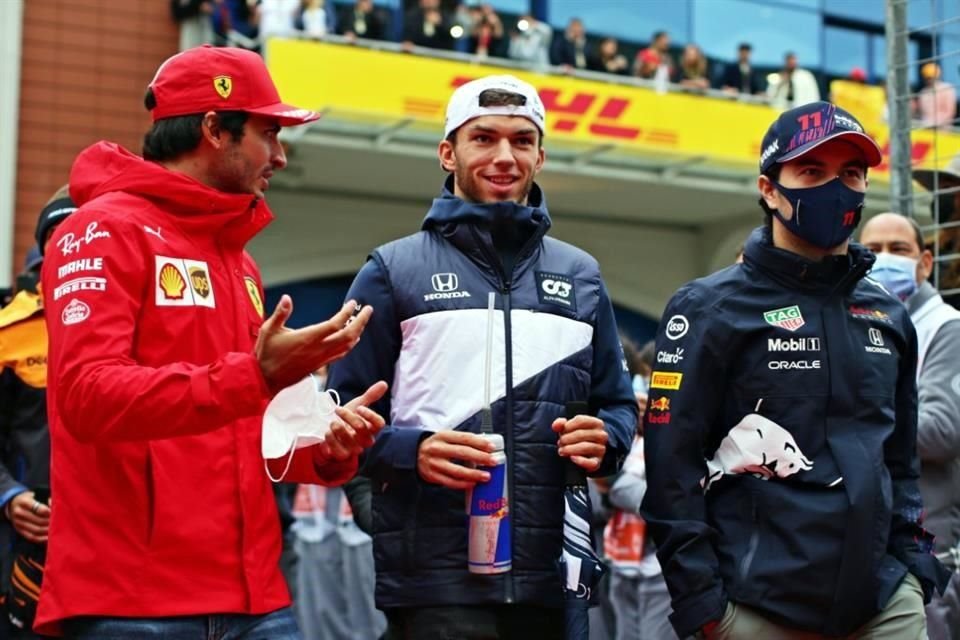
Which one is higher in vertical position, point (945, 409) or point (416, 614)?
point (945, 409)

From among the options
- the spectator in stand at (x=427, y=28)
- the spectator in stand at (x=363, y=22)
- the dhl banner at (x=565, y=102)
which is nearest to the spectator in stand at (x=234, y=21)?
the spectator in stand at (x=363, y=22)

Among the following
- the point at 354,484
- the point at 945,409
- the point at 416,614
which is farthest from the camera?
the point at 945,409

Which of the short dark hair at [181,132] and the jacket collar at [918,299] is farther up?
the short dark hair at [181,132]

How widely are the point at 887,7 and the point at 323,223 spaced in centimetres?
1397

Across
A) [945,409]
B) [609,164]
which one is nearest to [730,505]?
[945,409]

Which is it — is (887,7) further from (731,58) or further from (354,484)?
(731,58)

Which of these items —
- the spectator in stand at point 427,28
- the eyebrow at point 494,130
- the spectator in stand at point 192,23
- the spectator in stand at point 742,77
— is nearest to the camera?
the eyebrow at point 494,130

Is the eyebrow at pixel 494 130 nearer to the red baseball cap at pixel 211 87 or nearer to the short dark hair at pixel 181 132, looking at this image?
the red baseball cap at pixel 211 87

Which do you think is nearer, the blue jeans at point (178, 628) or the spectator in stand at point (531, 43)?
the blue jeans at point (178, 628)

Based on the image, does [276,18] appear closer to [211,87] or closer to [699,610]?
[211,87]

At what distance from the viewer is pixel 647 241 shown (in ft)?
74.3

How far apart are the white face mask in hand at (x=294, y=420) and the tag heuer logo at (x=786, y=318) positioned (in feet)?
4.25

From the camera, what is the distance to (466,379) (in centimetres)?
373

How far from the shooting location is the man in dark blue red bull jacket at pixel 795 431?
363cm
